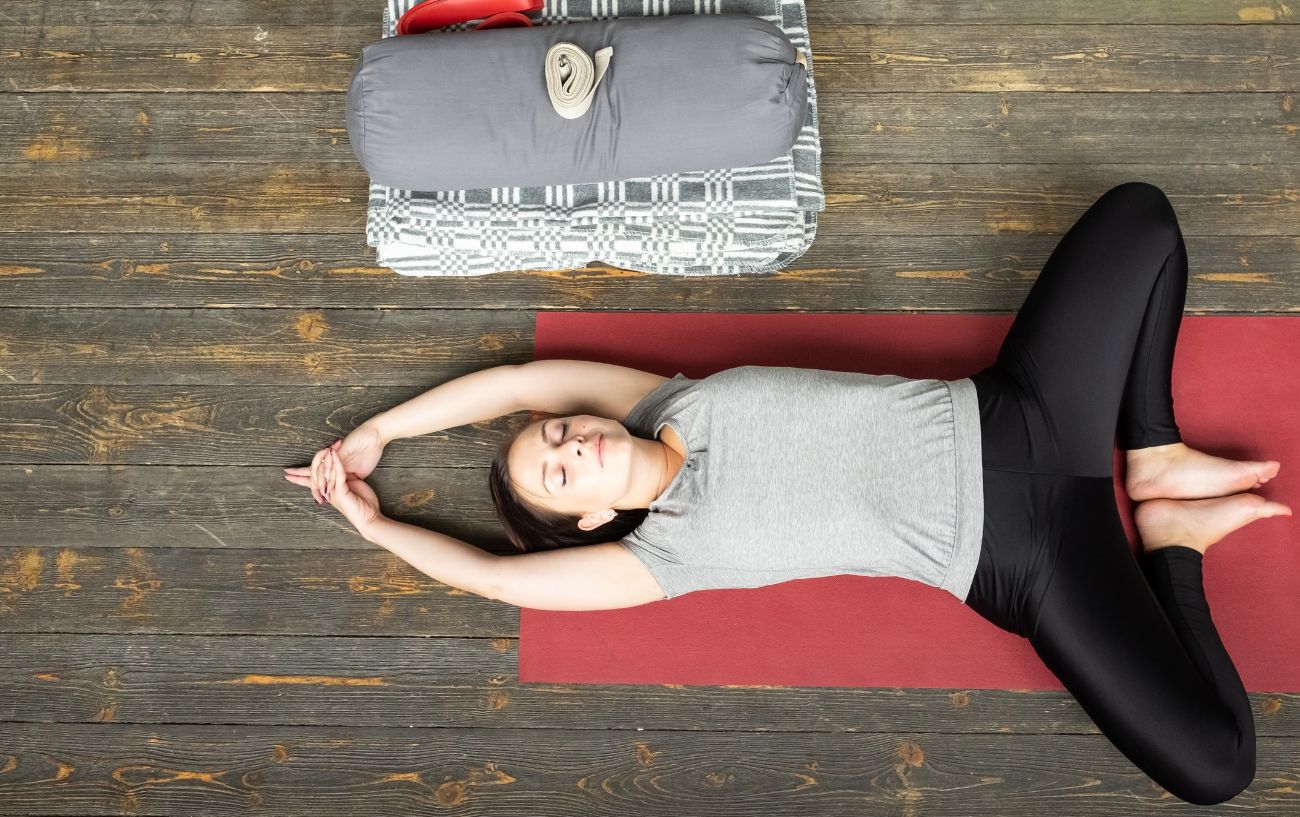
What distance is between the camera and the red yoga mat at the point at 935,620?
5.68 ft

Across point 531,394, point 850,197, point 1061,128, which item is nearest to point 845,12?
point 850,197

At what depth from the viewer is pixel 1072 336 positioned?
154cm

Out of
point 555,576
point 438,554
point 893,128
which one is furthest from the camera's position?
point 893,128

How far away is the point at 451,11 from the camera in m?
1.79

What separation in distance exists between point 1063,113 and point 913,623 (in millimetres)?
1278

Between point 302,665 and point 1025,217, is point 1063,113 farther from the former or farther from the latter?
point 302,665


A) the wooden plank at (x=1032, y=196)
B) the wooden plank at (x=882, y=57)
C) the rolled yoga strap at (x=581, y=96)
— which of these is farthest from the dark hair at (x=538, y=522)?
the wooden plank at (x=882, y=57)

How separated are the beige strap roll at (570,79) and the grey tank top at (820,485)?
0.64 metres

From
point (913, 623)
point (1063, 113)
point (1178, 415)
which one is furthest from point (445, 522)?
point (1063, 113)

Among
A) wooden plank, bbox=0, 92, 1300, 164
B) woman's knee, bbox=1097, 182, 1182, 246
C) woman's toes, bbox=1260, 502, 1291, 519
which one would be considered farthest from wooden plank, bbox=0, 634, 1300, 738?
wooden plank, bbox=0, 92, 1300, 164

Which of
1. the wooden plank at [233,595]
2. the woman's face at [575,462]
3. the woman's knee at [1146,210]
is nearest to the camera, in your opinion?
the woman's face at [575,462]

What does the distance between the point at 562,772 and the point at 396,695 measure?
0.40 meters

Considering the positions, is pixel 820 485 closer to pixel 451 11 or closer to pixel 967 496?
→ pixel 967 496

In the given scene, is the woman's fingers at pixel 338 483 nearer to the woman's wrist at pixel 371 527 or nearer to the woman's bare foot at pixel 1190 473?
the woman's wrist at pixel 371 527
